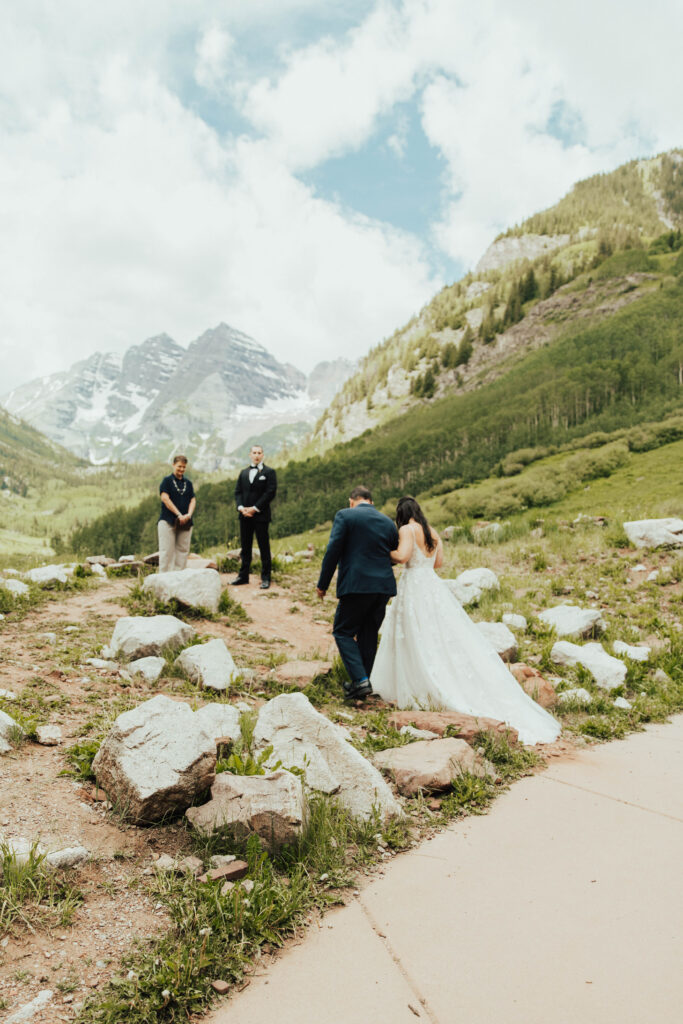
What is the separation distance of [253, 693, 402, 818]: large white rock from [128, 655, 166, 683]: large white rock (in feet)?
7.25

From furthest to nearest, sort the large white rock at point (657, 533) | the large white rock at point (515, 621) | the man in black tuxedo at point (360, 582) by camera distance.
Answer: the large white rock at point (657, 533) < the large white rock at point (515, 621) < the man in black tuxedo at point (360, 582)

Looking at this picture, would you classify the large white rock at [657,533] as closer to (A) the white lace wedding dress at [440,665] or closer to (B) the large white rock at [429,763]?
(A) the white lace wedding dress at [440,665]

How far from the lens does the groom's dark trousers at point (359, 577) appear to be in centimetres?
668

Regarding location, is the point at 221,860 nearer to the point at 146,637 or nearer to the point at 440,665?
the point at 440,665

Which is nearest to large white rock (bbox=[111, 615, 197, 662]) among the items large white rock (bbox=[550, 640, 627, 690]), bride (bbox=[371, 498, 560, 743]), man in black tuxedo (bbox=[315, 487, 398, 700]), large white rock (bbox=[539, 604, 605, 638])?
man in black tuxedo (bbox=[315, 487, 398, 700])

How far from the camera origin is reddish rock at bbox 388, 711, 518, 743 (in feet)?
17.6

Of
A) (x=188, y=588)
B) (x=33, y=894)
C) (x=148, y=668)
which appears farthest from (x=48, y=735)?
(x=188, y=588)

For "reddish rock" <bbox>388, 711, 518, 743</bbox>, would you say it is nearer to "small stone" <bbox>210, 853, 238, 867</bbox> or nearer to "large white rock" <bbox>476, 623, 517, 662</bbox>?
"large white rock" <bbox>476, 623, 517, 662</bbox>

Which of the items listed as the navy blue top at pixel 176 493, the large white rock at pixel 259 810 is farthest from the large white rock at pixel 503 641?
the navy blue top at pixel 176 493

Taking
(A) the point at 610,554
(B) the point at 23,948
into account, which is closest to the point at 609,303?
(A) the point at 610,554

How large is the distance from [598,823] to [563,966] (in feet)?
5.48

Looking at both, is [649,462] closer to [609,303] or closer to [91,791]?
[91,791]

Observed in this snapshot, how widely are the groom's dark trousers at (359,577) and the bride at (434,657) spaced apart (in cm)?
24

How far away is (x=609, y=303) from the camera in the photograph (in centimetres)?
7594
